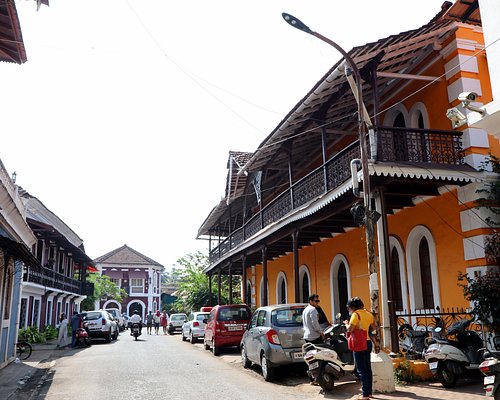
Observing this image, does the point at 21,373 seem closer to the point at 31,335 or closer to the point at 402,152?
the point at 402,152

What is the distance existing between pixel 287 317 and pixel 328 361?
1963mm

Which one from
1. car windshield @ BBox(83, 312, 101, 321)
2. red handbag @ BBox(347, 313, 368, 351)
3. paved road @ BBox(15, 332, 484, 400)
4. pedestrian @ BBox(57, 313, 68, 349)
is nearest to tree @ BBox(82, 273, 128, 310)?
car windshield @ BBox(83, 312, 101, 321)

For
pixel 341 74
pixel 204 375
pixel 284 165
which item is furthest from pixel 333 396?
pixel 284 165

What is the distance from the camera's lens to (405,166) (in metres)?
9.77

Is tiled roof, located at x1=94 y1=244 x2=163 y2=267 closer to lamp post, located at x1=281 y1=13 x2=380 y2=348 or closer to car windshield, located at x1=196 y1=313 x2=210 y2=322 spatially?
car windshield, located at x1=196 y1=313 x2=210 y2=322

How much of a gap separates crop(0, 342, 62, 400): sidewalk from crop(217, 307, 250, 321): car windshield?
5.25m

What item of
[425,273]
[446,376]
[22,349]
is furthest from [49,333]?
[446,376]

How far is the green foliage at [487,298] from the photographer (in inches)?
367

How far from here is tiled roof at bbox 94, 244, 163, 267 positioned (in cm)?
6366

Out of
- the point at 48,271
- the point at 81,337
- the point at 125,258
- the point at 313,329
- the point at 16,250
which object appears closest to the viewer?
the point at 313,329

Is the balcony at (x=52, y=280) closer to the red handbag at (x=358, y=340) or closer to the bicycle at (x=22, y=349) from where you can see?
the bicycle at (x=22, y=349)

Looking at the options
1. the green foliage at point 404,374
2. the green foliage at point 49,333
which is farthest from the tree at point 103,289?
the green foliage at point 404,374

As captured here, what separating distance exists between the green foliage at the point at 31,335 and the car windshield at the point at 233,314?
11.2 metres

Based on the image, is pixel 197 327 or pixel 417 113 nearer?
pixel 417 113
